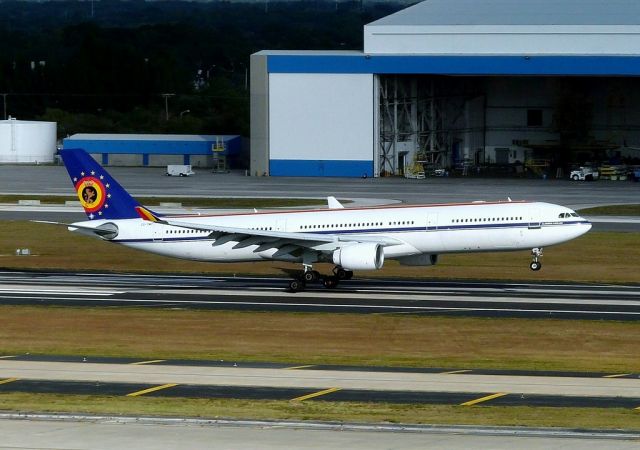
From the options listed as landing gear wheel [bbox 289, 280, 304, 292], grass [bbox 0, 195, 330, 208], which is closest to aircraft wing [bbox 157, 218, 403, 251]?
landing gear wheel [bbox 289, 280, 304, 292]

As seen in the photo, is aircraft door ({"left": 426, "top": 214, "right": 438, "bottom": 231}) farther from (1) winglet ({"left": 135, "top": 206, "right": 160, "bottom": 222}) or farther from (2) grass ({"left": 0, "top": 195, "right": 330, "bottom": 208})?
(2) grass ({"left": 0, "top": 195, "right": 330, "bottom": 208})

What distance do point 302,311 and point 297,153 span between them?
77.4 m

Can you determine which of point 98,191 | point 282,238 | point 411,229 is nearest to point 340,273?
point 282,238

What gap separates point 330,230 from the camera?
56.2 metres

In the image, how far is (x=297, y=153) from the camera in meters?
126

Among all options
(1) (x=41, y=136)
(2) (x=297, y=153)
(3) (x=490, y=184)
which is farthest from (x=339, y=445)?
(1) (x=41, y=136)

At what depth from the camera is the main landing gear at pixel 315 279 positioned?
5544cm

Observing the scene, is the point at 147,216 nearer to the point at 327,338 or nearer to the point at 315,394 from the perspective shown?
the point at 327,338

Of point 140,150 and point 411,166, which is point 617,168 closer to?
point 411,166

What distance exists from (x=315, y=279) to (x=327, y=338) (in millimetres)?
12236

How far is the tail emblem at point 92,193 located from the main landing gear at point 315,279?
32.3 feet

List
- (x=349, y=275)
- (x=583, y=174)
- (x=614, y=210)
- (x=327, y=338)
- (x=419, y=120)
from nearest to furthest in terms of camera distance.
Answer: (x=327, y=338) < (x=349, y=275) < (x=614, y=210) < (x=583, y=174) < (x=419, y=120)

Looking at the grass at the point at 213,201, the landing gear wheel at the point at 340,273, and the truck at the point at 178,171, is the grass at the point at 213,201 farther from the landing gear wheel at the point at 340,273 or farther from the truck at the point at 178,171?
the landing gear wheel at the point at 340,273

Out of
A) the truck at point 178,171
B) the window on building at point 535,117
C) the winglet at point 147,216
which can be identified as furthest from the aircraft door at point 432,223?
Result: the window on building at point 535,117
